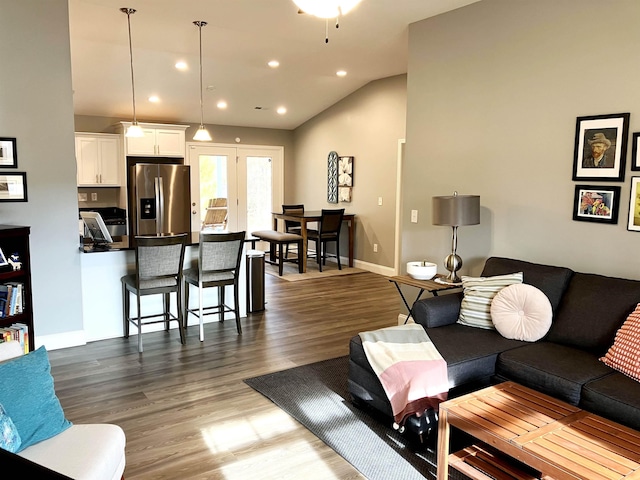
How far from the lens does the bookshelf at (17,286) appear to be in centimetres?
372

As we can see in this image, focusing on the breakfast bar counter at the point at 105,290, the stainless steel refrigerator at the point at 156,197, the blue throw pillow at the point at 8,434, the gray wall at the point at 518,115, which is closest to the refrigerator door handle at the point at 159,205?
the stainless steel refrigerator at the point at 156,197

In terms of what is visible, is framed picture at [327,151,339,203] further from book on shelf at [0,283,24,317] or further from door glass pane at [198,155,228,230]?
book on shelf at [0,283,24,317]

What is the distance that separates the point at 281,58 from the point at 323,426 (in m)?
4.61

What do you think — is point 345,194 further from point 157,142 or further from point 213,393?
point 213,393

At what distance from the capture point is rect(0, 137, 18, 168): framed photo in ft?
13.1

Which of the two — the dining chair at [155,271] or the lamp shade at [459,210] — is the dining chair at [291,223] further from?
the lamp shade at [459,210]

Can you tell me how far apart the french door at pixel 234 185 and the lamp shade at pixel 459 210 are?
19.3 feet

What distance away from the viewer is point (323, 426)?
119 inches

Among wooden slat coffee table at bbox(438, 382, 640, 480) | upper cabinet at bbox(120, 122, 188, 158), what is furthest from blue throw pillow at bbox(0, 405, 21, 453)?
upper cabinet at bbox(120, 122, 188, 158)

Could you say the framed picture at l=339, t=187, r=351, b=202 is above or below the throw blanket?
above

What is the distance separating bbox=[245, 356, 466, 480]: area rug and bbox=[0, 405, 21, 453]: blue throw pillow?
5.21 feet

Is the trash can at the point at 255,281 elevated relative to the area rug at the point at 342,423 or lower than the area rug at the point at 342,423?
elevated

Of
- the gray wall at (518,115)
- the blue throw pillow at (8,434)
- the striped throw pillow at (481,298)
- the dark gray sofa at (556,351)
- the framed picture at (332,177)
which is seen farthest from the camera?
the framed picture at (332,177)

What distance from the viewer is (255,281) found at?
5.50 meters
